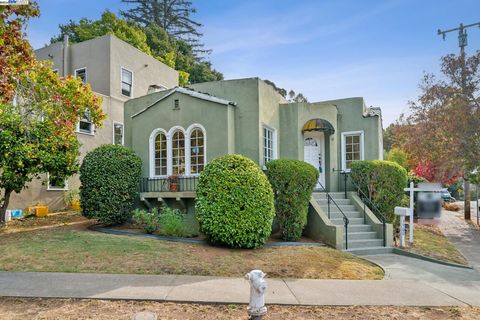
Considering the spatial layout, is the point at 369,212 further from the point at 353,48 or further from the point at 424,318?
the point at 424,318

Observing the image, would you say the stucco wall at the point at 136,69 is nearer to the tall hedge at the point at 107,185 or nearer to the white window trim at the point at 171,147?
the white window trim at the point at 171,147

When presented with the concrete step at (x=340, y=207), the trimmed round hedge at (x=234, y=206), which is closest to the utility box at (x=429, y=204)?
the concrete step at (x=340, y=207)

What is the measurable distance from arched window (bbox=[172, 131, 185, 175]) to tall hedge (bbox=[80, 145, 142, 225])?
147 centimetres

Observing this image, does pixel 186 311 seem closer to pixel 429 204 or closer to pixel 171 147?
pixel 171 147

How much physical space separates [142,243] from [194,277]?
290 cm

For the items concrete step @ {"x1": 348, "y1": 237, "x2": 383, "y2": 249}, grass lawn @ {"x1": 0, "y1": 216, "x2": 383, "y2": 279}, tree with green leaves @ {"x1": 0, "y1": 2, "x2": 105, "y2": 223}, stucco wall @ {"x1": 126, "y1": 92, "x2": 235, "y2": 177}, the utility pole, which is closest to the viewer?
tree with green leaves @ {"x1": 0, "y1": 2, "x2": 105, "y2": 223}

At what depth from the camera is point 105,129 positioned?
19281mm

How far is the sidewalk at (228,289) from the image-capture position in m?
5.79

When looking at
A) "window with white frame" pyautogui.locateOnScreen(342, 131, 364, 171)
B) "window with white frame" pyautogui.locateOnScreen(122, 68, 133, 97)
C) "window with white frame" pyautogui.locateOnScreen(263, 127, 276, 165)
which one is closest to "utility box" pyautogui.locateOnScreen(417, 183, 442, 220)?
"window with white frame" pyautogui.locateOnScreen(342, 131, 364, 171)

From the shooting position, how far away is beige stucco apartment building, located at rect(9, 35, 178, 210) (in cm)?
1788

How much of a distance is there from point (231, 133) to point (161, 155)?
9.26ft

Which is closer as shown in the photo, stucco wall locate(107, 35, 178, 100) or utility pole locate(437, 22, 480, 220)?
utility pole locate(437, 22, 480, 220)

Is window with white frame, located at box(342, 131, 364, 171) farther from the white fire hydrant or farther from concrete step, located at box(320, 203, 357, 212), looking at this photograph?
the white fire hydrant

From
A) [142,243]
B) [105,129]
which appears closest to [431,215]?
[142,243]
